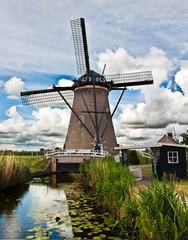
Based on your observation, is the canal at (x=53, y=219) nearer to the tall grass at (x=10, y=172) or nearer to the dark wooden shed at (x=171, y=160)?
the tall grass at (x=10, y=172)

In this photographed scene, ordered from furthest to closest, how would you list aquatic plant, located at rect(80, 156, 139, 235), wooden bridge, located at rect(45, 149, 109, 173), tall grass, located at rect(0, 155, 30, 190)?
1. wooden bridge, located at rect(45, 149, 109, 173)
2. tall grass, located at rect(0, 155, 30, 190)
3. aquatic plant, located at rect(80, 156, 139, 235)

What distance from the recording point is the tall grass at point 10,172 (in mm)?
10070

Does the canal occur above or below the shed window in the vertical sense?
below

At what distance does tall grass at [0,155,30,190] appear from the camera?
1007cm

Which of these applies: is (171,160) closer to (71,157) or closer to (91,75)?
(71,157)

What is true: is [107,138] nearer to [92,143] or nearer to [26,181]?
[92,143]

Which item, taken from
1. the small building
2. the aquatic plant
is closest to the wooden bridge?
the small building

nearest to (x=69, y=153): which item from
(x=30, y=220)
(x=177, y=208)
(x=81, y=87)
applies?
(x=81, y=87)

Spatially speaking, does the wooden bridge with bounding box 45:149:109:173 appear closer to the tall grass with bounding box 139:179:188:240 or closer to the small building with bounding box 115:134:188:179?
the small building with bounding box 115:134:188:179

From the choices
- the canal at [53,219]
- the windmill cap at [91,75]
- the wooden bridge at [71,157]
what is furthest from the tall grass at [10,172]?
the windmill cap at [91,75]

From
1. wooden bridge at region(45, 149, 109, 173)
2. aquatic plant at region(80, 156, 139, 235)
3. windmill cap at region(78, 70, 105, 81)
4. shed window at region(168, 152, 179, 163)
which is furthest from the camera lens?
windmill cap at region(78, 70, 105, 81)

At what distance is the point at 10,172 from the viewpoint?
34.7 ft

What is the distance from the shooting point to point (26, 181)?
1377 cm

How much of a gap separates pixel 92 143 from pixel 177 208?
18736 mm
